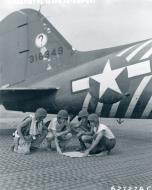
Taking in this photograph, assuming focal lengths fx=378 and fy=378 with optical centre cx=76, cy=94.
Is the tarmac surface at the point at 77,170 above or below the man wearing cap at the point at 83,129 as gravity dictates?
below

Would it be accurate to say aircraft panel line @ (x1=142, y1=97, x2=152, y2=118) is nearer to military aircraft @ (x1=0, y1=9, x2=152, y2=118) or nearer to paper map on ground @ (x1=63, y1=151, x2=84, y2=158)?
military aircraft @ (x1=0, y1=9, x2=152, y2=118)

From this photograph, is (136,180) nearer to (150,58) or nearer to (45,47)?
(150,58)

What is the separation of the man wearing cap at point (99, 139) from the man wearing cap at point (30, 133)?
1044 millimetres

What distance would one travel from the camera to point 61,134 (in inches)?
308

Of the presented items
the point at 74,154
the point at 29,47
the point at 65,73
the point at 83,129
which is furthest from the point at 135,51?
the point at 29,47

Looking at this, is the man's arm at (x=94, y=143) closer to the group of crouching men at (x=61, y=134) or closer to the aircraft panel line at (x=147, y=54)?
the group of crouching men at (x=61, y=134)

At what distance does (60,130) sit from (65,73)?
308 cm

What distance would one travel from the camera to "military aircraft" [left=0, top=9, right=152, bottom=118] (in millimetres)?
9062

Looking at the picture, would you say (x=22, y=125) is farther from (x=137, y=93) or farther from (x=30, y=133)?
(x=137, y=93)

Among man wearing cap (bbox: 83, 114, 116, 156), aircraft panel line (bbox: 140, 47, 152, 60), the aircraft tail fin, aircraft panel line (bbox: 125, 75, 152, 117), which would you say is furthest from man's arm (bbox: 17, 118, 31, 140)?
the aircraft tail fin

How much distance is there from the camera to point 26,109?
11.1 metres

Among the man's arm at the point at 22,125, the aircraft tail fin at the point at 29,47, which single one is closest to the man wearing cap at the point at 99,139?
the man's arm at the point at 22,125

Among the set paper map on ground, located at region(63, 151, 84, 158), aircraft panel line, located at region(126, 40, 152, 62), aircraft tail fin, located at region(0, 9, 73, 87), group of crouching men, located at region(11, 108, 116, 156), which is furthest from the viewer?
aircraft tail fin, located at region(0, 9, 73, 87)

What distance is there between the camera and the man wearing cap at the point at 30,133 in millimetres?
7702
